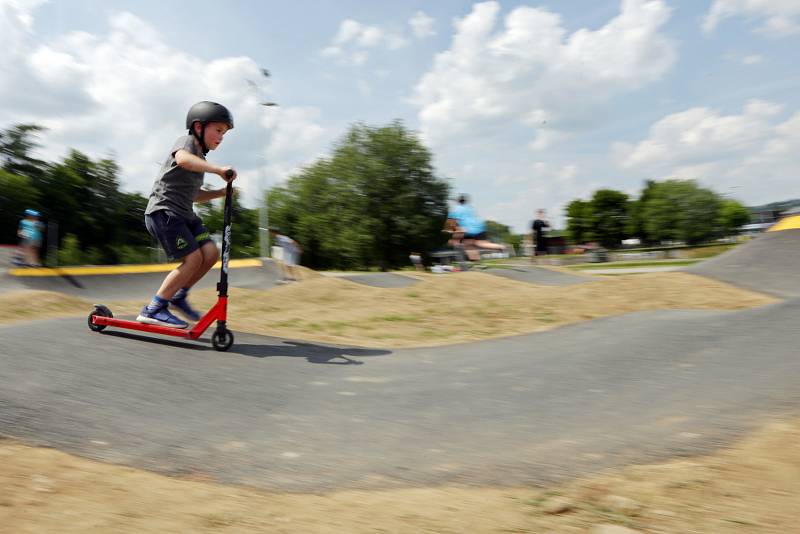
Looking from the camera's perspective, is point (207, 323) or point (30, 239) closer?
point (207, 323)

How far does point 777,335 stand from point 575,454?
2.98m

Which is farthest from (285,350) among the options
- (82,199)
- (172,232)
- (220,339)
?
(82,199)

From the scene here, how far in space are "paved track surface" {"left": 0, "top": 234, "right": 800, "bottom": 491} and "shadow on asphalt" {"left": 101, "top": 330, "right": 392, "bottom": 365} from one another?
27mm

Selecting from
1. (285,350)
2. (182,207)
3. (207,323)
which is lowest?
(285,350)

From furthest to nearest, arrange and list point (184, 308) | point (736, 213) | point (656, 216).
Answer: point (736, 213), point (656, 216), point (184, 308)

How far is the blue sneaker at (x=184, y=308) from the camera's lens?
496cm

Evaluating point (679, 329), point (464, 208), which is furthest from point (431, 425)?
point (464, 208)

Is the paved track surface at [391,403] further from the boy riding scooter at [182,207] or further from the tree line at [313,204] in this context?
the tree line at [313,204]

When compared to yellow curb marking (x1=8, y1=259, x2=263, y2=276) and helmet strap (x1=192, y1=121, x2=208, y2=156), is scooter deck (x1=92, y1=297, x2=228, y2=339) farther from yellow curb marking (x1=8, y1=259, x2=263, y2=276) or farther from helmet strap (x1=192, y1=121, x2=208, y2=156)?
yellow curb marking (x1=8, y1=259, x2=263, y2=276)

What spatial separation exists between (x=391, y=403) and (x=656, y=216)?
89539 mm

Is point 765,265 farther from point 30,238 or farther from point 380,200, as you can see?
point 380,200

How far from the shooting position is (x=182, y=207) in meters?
4.62

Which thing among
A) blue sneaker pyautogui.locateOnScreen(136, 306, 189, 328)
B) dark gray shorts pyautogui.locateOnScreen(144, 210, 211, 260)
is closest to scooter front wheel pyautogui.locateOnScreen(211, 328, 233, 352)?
blue sneaker pyautogui.locateOnScreen(136, 306, 189, 328)

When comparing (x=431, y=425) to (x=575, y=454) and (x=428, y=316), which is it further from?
(x=428, y=316)
